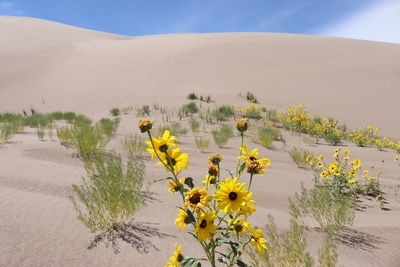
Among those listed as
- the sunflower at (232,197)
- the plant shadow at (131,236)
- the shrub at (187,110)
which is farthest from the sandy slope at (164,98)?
the shrub at (187,110)

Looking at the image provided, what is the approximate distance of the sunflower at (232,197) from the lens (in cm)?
110

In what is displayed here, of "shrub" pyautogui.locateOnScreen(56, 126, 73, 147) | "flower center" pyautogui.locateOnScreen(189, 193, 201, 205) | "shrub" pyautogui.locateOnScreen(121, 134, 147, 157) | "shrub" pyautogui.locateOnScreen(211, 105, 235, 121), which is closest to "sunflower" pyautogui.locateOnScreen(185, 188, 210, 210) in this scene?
"flower center" pyautogui.locateOnScreen(189, 193, 201, 205)

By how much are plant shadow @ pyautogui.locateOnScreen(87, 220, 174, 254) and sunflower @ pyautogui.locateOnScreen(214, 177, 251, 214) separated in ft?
3.13

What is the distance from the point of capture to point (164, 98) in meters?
12.2

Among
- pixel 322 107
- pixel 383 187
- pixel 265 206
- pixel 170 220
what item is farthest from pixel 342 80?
pixel 170 220

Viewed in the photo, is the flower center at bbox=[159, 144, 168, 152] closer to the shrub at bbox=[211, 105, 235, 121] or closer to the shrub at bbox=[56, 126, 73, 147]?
the shrub at bbox=[56, 126, 73, 147]

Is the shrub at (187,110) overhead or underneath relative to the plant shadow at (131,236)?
overhead

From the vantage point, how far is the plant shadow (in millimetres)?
1805

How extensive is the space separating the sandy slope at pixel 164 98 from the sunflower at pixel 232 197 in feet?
2.83

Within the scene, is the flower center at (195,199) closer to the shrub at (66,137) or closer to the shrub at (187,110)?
the shrub at (66,137)

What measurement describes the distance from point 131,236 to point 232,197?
1162 millimetres

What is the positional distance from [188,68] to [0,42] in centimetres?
1740

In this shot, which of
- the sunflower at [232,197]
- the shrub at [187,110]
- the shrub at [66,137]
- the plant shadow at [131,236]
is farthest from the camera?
the shrub at [187,110]

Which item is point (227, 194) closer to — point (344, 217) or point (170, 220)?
point (170, 220)
